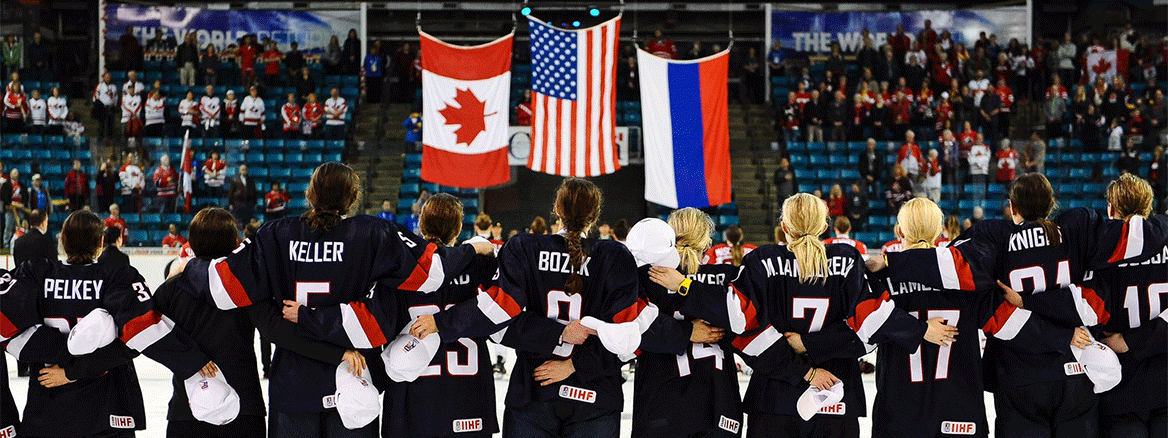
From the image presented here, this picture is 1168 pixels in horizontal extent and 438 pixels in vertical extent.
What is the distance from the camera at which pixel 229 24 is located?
25688 mm

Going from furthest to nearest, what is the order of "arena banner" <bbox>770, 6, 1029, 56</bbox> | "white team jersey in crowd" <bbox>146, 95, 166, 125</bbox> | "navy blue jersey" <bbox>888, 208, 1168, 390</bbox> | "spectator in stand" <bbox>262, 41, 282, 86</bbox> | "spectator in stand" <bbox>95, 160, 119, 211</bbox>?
1. "arena banner" <bbox>770, 6, 1029, 56</bbox>
2. "spectator in stand" <bbox>262, 41, 282, 86</bbox>
3. "white team jersey in crowd" <bbox>146, 95, 166, 125</bbox>
4. "spectator in stand" <bbox>95, 160, 119, 211</bbox>
5. "navy blue jersey" <bbox>888, 208, 1168, 390</bbox>

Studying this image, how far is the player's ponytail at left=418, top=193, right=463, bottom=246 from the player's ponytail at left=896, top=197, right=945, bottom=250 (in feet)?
6.62

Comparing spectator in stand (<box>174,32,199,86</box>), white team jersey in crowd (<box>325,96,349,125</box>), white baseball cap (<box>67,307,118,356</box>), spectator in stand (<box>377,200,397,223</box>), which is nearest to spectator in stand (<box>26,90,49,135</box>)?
spectator in stand (<box>174,32,199,86</box>)

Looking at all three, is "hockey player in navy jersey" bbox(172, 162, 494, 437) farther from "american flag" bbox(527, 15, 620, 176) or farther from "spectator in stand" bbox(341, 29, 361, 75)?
"spectator in stand" bbox(341, 29, 361, 75)

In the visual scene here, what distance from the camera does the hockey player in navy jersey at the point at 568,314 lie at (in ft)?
14.5

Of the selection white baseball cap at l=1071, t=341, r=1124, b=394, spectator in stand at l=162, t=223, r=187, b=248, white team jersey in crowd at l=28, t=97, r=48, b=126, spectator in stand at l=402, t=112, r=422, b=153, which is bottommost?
spectator in stand at l=162, t=223, r=187, b=248

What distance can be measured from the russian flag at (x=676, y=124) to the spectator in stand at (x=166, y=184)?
7639 mm

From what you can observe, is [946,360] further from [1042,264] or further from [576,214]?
[576,214]

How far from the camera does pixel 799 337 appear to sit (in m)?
4.52

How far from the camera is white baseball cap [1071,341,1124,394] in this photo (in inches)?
184

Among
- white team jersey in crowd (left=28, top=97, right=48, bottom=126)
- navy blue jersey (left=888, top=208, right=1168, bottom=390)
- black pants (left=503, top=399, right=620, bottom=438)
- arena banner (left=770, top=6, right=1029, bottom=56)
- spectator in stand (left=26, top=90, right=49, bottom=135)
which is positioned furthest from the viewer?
arena banner (left=770, top=6, right=1029, bottom=56)

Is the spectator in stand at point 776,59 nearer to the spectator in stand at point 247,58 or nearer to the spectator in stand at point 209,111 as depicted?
the spectator in stand at point 247,58

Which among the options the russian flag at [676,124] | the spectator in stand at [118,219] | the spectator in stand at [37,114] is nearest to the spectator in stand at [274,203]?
the spectator in stand at [118,219]

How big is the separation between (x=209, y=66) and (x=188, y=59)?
0.73 meters
